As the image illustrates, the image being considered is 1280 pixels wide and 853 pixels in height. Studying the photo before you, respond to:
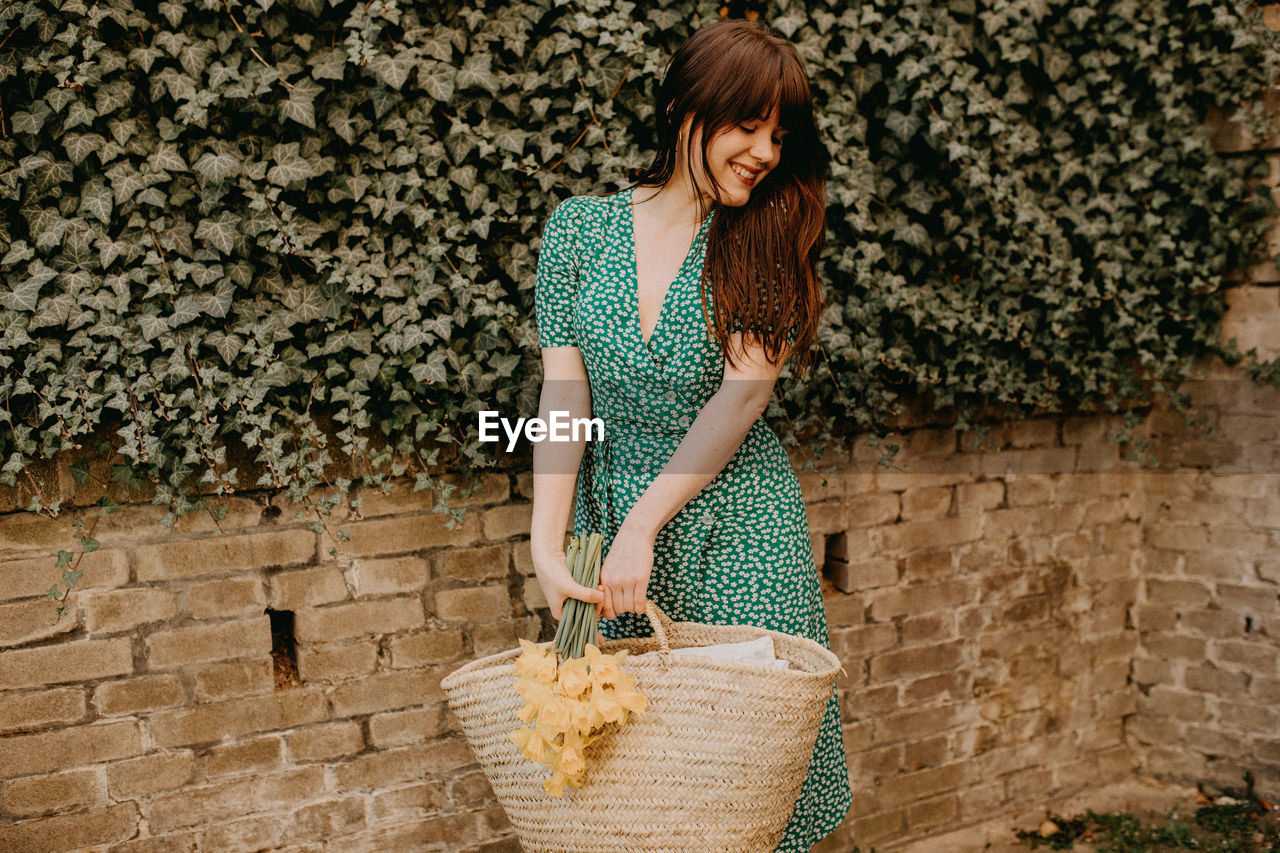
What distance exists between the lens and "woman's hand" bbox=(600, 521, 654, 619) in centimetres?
191

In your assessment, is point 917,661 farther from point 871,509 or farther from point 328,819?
point 328,819

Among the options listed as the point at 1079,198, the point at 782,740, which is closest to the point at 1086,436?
the point at 1079,198

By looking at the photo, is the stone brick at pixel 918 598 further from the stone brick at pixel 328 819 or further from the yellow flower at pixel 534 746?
the yellow flower at pixel 534 746

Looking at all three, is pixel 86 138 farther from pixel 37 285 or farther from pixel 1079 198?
pixel 1079 198

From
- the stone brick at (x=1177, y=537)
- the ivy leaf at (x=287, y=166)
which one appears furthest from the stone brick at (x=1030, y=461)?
the ivy leaf at (x=287, y=166)

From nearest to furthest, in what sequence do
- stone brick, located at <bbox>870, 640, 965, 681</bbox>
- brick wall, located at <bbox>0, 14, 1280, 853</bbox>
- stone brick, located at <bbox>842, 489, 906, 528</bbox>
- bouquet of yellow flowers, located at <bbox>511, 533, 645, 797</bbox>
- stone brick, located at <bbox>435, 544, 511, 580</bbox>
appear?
bouquet of yellow flowers, located at <bbox>511, 533, 645, 797</bbox>
brick wall, located at <bbox>0, 14, 1280, 853</bbox>
stone brick, located at <bbox>435, 544, 511, 580</bbox>
stone brick, located at <bbox>842, 489, 906, 528</bbox>
stone brick, located at <bbox>870, 640, 965, 681</bbox>

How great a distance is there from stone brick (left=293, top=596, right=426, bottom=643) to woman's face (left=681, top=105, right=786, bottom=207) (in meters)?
1.50

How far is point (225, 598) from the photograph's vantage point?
2.52 meters

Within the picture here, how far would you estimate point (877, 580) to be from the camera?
11.0 feet

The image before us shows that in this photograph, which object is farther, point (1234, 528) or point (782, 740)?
point (1234, 528)

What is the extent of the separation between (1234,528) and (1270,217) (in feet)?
3.80

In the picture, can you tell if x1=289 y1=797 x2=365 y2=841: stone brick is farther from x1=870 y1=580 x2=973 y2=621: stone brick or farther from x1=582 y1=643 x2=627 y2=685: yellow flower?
x1=870 y1=580 x2=973 y2=621: stone brick

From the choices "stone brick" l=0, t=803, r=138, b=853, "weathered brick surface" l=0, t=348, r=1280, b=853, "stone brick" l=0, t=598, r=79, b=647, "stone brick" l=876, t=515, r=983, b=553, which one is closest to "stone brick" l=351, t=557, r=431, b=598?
"weathered brick surface" l=0, t=348, r=1280, b=853

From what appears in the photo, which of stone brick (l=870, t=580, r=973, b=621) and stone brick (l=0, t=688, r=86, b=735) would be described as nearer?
stone brick (l=0, t=688, r=86, b=735)
